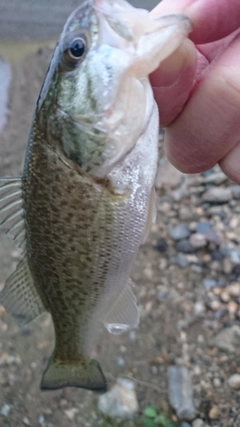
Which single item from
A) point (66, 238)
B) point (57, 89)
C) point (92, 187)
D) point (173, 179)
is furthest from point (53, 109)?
point (173, 179)

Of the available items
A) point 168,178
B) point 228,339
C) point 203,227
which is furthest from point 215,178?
point 228,339

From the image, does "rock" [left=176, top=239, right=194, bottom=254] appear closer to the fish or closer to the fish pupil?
the fish

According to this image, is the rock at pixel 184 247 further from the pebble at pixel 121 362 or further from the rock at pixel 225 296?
the pebble at pixel 121 362

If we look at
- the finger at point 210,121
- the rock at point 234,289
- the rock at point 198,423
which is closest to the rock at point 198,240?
the rock at point 234,289

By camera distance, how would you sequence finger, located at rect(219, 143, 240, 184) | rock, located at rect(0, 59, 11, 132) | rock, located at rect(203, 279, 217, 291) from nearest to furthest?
finger, located at rect(219, 143, 240, 184), rock, located at rect(203, 279, 217, 291), rock, located at rect(0, 59, 11, 132)

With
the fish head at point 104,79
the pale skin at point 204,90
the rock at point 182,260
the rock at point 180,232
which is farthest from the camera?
the rock at point 180,232

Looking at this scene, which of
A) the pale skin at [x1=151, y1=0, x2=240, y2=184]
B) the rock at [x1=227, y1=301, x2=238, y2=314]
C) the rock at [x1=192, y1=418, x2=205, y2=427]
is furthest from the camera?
the rock at [x1=227, y1=301, x2=238, y2=314]

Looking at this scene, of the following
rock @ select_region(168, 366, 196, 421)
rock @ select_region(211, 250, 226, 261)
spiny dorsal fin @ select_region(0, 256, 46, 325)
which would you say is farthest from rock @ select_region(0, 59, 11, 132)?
spiny dorsal fin @ select_region(0, 256, 46, 325)

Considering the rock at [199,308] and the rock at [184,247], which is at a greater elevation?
the rock at [184,247]
